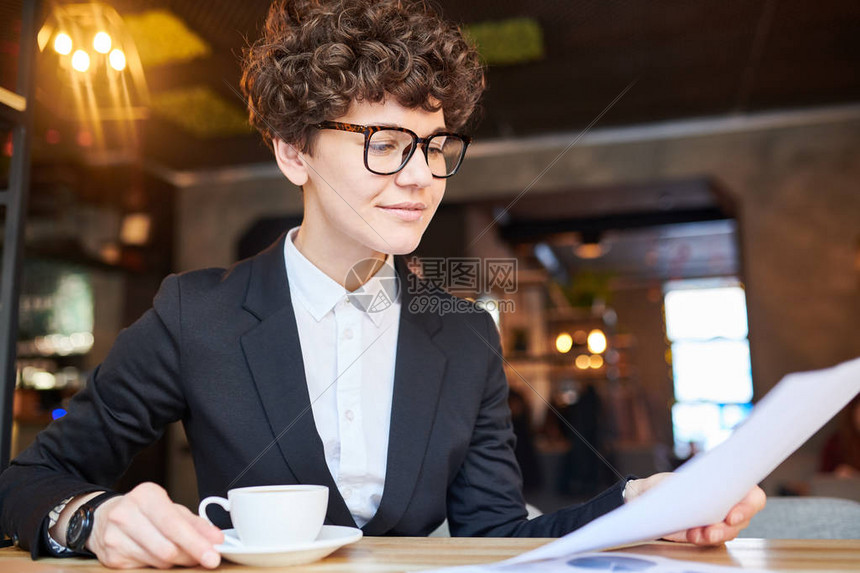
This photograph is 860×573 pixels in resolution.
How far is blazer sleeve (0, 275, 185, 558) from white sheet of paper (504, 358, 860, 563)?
66cm

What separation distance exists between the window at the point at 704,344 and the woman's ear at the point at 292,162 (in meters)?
10.6

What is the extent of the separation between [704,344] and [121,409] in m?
11.6

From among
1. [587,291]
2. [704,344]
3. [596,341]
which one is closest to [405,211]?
[587,291]

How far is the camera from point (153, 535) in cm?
66

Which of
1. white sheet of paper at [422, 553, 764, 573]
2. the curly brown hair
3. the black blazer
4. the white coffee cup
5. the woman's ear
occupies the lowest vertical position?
white sheet of paper at [422, 553, 764, 573]

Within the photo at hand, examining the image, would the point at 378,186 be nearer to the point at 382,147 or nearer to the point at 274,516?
the point at 382,147

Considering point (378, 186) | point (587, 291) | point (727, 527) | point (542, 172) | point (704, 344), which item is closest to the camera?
point (727, 527)

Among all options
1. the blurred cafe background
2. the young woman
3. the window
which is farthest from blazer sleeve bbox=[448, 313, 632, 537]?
the window

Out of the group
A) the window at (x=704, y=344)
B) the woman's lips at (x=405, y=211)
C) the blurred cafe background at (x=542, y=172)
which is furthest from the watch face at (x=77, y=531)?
the window at (x=704, y=344)

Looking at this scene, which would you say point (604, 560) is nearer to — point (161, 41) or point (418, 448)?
point (418, 448)

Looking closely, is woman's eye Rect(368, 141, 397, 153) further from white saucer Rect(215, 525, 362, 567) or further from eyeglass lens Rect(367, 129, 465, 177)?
white saucer Rect(215, 525, 362, 567)

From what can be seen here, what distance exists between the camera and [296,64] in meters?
1.17

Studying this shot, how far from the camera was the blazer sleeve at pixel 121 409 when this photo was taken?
101cm

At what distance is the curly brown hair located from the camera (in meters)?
1.08
